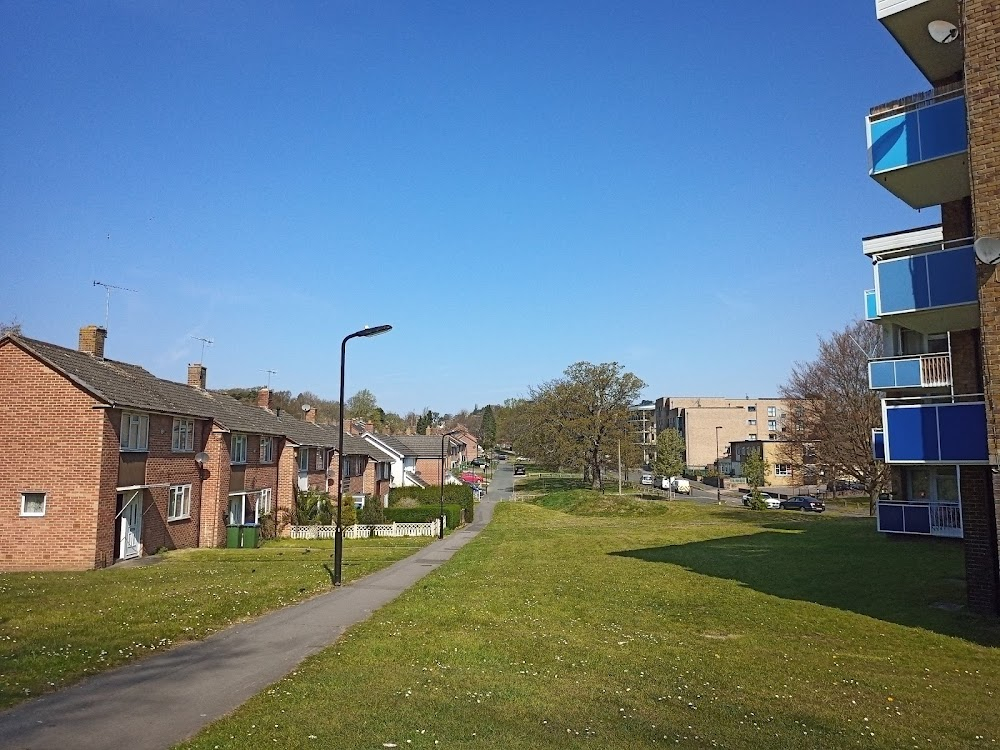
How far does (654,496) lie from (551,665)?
59598 millimetres

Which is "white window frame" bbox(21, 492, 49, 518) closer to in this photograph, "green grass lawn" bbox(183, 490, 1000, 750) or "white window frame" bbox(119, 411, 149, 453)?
"white window frame" bbox(119, 411, 149, 453)

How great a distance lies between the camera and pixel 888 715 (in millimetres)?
8172

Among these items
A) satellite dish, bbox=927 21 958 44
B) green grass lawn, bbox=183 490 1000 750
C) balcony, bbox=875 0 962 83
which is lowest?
green grass lawn, bbox=183 490 1000 750

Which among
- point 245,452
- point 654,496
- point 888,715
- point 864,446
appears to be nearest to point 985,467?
point 888,715

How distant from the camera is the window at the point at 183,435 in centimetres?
2934

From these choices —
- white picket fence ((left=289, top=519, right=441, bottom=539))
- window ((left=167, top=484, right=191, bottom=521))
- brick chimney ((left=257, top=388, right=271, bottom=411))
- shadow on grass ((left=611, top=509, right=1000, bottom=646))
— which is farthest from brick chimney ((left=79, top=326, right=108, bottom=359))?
shadow on grass ((left=611, top=509, right=1000, bottom=646))

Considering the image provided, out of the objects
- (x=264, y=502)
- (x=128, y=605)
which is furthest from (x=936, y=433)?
(x=264, y=502)

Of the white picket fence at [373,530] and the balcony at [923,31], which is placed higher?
the balcony at [923,31]

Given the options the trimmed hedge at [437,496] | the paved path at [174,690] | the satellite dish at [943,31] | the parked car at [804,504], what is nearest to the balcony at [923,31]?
the satellite dish at [943,31]

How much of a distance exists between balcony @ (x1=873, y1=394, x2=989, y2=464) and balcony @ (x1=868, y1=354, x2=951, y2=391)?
2621 millimetres

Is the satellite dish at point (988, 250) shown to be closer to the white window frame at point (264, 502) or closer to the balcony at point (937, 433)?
the balcony at point (937, 433)

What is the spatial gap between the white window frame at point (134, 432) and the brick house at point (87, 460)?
40 millimetres

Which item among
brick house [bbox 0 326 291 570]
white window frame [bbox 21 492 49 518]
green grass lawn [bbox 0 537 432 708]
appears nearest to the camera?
green grass lawn [bbox 0 537 432 708]

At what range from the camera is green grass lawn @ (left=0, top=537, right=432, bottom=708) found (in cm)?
1007
